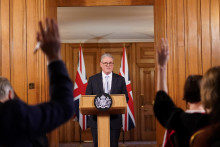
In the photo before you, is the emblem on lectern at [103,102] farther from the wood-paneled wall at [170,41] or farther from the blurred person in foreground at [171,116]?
the blurred person in foreground at [171,116]

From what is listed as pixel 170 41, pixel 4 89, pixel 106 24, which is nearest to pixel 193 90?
pixel 4 89

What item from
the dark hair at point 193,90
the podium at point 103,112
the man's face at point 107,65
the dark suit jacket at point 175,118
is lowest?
the podium at point 103,112

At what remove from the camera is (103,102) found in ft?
12.3

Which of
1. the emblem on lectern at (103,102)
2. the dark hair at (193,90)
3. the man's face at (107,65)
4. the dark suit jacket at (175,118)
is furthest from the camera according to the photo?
the man's face at (107,65)

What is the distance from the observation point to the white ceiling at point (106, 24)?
20.6 ft

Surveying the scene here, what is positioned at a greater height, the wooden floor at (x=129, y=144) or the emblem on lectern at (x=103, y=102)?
the emblem on lectern at (x=103, y=102)

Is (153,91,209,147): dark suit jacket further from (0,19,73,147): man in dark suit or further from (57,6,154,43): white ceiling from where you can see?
(57,6,154,43): white ceiling

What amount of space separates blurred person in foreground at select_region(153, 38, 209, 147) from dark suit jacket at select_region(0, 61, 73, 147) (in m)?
0.51

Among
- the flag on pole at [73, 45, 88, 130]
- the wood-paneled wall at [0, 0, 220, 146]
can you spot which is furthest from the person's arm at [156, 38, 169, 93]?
the flag on pole at [73, 45, 88, 130]

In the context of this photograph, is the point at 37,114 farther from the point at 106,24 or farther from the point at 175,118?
the point at 106,24

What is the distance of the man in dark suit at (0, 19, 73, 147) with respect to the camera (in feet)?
3.62

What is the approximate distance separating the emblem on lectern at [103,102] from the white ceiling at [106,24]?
2.70 m

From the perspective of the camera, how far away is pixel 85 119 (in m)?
7.08

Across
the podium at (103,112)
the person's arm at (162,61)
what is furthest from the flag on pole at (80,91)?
the person's arm at (162,61)
